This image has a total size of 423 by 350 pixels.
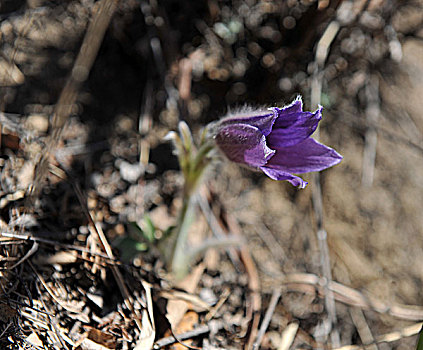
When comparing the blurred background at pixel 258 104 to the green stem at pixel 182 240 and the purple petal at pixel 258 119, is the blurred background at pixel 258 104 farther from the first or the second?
the purple petal at pixel 258 119

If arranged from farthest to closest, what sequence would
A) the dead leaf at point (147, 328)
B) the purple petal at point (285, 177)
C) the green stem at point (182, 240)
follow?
the green stem at point (182, 240) < the dead leaf at point (147, 328) < the purple petal at point (285, 177)

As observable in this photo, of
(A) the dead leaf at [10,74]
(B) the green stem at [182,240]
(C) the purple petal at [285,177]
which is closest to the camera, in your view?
(C) the purple petal at [285,177]

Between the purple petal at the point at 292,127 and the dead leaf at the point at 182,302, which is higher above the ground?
the purple petal at the point at 292,127

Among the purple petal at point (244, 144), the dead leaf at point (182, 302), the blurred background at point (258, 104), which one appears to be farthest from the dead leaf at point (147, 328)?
the purple petal at point (244, 144)

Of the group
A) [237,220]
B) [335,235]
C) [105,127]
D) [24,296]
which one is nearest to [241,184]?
[237,220]

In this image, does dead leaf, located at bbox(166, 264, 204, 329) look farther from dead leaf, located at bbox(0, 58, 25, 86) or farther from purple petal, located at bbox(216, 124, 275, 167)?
dead leaf, located at bbox(0, 58, 25, 86)

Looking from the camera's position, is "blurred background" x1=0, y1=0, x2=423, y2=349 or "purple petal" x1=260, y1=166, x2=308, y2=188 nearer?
"purple petal" x1=260, y1=166, x2=308, y2=188

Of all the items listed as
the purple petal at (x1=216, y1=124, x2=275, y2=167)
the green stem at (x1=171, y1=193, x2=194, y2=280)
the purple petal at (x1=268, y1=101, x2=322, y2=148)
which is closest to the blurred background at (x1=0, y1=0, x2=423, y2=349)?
the green stem at (x1=171, y1=193, x2=194, y2=280)

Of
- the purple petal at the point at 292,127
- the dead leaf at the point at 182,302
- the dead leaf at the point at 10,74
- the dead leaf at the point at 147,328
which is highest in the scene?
the purple petal at the point at 292,127

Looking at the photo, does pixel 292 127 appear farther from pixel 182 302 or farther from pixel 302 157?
pixel 182 302
